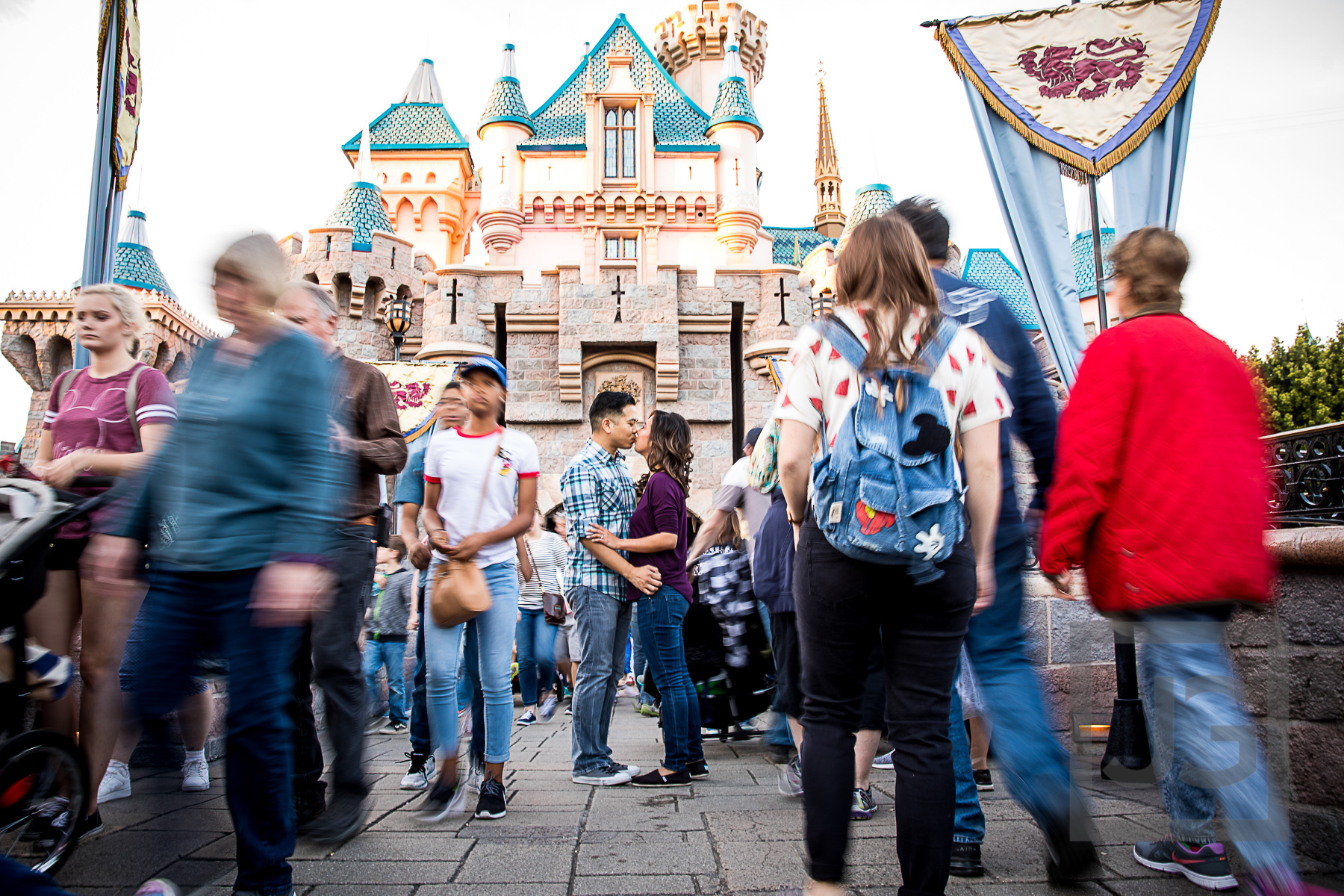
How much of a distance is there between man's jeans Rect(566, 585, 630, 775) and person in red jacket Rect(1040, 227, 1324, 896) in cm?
215

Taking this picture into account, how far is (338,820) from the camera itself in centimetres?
232

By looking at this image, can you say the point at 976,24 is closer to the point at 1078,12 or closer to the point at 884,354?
the point at 1078,12

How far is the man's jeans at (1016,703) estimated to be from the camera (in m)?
2.00

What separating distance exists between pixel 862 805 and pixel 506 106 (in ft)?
74.6

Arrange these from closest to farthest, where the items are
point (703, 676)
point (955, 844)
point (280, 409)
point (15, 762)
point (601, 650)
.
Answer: point (280, 409) < point (15, 762) < point (955, 844) < point (601, 650) < point (703, 676)

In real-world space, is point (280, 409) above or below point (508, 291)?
below

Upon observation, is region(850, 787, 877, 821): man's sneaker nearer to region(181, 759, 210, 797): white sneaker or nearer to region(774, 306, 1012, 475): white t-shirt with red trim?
region(774, 306, 1012, 475): white t-shirt with red trim

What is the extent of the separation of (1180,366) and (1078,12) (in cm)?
465

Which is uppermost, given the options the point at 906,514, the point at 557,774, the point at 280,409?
the point at 280,409

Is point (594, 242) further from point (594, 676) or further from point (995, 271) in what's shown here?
point (594, 676)

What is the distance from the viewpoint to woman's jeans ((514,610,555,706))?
705cm

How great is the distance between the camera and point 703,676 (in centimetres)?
513

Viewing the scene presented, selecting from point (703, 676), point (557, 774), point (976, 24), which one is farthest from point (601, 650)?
point (976, 24)

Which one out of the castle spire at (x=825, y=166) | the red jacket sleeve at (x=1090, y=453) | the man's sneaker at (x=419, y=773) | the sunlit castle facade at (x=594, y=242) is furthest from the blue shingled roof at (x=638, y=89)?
the red jacket sleeve at (x=1090, y=453)
